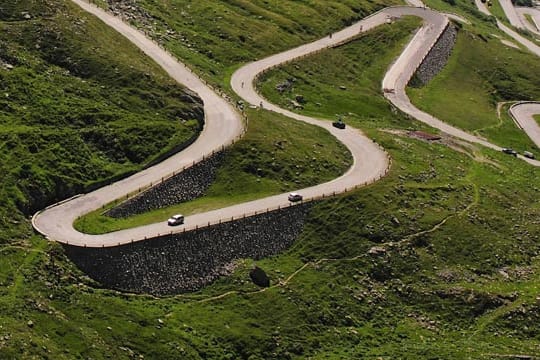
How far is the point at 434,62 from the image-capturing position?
187500 mm

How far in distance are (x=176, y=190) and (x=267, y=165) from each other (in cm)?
1493

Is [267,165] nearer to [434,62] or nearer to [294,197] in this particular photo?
[294,197]

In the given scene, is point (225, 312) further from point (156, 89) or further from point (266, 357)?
point (156, 89)

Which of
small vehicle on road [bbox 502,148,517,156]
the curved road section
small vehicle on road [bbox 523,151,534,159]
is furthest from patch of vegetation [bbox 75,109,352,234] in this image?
the curved road section

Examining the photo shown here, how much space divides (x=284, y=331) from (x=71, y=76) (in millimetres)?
48506

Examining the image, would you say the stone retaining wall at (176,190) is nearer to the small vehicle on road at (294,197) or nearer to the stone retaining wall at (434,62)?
the small vehicle on road at (294,197)

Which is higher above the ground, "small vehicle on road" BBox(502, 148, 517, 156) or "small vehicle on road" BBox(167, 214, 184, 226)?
"small vehicle on road" BBox(167, 214, 184, 226)

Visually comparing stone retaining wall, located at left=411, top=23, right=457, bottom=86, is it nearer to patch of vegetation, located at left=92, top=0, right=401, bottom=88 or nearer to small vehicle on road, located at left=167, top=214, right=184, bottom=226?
patch of vegetation, located at left=92, top=0, right=401, bottom=88

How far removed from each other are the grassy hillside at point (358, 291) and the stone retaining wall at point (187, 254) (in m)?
1.36

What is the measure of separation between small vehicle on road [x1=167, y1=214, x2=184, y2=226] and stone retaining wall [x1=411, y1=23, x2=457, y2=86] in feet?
313

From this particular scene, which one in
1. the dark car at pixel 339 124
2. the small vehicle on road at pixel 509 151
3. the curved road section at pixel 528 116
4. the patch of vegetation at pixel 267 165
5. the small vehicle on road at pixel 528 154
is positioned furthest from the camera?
the curved road section at pixel 528 116

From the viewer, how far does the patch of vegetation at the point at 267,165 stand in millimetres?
100688

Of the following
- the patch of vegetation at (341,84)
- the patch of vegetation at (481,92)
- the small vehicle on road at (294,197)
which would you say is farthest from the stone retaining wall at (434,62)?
the small vehicle on road at (294,197)

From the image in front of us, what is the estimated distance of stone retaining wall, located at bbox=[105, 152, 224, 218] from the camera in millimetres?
92688
